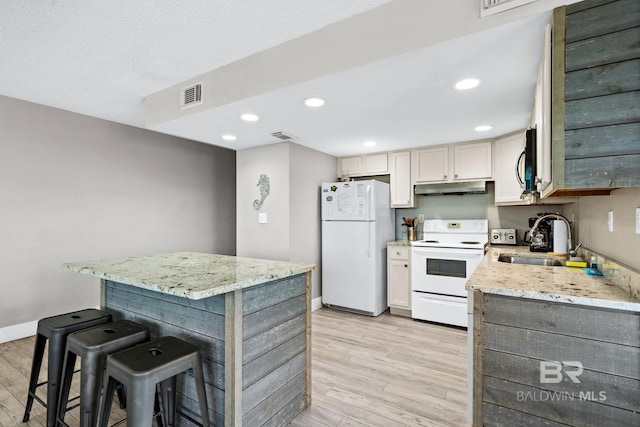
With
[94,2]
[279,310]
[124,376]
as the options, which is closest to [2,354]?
[124,376]

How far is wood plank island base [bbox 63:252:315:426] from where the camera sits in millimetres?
1524

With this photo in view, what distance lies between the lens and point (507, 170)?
3.44m

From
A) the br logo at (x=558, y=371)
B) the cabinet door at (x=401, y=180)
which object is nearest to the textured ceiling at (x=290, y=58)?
the cabinet door at (x=401, y=180)

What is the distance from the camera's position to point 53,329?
5.63ft

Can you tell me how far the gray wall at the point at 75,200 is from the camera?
9.93ft

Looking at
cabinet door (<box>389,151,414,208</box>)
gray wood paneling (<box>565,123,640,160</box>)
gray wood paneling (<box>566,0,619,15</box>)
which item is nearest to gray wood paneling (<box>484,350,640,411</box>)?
gray wood paneling (<box>565,123,640,160</box>)

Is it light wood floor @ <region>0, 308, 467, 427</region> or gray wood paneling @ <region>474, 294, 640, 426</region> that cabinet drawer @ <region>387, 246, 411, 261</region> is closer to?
light wood floor @ <region>0, 308, 467, 427</region>

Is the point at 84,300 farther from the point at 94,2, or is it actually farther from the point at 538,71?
the point at 538,71

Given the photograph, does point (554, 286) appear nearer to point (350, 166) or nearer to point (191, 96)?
point (191, 96)

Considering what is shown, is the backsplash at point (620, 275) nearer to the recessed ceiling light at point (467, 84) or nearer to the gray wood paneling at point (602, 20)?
the gray wood paneling at point (602, 20)

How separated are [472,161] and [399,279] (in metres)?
1.70

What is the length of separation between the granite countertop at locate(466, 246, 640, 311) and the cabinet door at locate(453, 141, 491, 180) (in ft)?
6.15

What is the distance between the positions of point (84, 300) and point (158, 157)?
1951mm

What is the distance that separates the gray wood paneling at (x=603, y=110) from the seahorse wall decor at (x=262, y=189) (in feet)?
10.0
